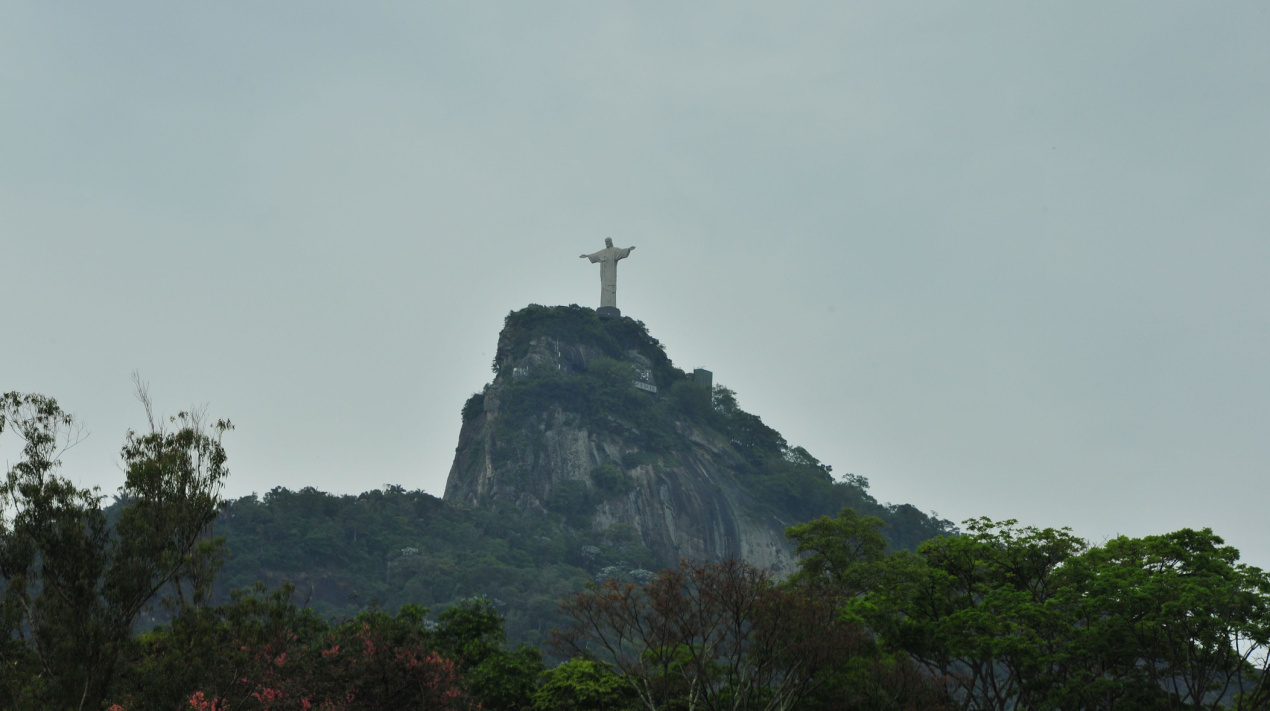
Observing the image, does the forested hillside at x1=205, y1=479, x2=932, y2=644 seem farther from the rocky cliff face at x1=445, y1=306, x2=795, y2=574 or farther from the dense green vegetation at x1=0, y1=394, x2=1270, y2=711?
the dense green vegetation at x1=0, y1=394, x2=1270, y2=711

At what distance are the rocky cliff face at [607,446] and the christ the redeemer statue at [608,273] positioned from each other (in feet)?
6.25

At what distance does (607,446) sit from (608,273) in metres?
19.5

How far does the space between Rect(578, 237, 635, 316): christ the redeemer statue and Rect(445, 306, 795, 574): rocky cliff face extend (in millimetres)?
1906

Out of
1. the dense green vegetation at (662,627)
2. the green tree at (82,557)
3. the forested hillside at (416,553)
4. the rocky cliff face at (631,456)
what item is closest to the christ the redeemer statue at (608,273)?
the rocky cliff face at (631,456)

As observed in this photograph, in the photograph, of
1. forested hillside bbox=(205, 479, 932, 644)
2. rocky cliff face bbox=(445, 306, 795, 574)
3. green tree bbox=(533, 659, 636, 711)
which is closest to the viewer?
green tree bbox=(533, 659, 636, 711)

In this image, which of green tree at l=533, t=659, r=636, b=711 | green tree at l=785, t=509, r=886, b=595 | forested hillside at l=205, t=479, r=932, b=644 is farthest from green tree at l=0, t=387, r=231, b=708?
forested hillside at l=205, t=479, r=932, b=644

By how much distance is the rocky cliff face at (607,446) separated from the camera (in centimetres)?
11325

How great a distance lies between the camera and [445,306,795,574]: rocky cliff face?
113m

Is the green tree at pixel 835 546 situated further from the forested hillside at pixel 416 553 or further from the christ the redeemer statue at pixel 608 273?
the christ the redeemer statue at pixel 608 273

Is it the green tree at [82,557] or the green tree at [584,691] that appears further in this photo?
the green tree at [584,691]

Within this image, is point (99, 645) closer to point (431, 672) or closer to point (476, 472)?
point (431, 672)

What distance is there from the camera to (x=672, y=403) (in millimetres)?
130875

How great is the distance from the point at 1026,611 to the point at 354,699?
17.7 meters

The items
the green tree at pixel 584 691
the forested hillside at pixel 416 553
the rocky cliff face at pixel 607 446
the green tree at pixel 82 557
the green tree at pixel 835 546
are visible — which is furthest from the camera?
the rocky cliff face at pixel 607 446
